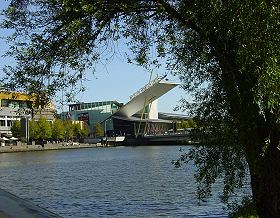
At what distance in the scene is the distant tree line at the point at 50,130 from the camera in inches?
5005

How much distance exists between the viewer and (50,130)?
132375mm

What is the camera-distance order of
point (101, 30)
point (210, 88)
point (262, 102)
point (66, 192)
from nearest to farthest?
point (262, 102) < point (101, 30) < point (210, 88) < point (66, 192)

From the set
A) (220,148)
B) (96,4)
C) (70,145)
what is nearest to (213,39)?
(96,4)

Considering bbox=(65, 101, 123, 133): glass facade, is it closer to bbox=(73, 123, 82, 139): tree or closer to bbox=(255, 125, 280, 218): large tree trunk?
bbox=(73, 123, 82, 139): tree

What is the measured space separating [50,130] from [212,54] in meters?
126

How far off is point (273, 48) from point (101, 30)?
3.09 metres

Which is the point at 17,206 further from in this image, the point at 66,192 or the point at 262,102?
the point at 66,192

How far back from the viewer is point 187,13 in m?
8.20

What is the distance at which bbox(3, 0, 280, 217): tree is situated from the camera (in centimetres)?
740

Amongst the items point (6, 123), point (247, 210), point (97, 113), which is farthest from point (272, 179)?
point (97, 113)

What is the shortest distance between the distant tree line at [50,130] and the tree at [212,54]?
108524 millimetres

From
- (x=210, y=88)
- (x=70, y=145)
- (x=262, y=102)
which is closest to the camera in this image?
(x=262, y=102)

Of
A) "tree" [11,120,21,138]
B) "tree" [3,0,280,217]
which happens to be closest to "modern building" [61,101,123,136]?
"tree" [11,120,21,138]

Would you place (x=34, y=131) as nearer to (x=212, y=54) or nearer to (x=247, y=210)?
(x=247, y=210)
